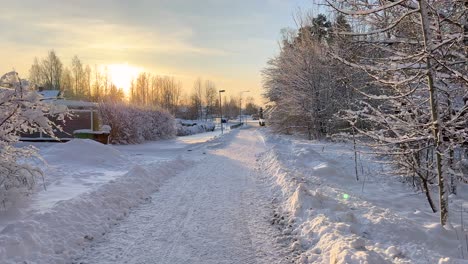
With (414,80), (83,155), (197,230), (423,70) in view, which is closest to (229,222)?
(197,230)

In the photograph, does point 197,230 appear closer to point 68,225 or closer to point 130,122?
point 68,225

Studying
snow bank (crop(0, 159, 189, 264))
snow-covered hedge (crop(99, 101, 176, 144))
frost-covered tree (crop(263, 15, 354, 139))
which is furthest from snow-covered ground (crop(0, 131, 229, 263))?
frost-covered tree (crop(263, 15, 354, 139))

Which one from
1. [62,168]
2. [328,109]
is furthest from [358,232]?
[328,109]

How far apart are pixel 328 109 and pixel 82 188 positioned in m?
20.0

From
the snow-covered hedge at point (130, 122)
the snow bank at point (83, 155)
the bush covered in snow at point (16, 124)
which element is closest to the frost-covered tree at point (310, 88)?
the snow-covered hedge at point (130, 122)

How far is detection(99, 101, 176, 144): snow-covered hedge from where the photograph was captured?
26.6m

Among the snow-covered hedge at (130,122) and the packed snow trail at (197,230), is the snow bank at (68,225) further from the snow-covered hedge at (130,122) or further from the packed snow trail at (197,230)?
the snow-covered hedge at (130,122)

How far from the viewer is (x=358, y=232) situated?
18.3 feet

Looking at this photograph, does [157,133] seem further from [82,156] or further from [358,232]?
[358,232]

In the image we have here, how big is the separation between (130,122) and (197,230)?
22.4 m

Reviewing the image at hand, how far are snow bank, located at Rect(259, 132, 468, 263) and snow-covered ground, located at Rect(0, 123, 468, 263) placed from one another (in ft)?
0.06

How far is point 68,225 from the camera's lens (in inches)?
240

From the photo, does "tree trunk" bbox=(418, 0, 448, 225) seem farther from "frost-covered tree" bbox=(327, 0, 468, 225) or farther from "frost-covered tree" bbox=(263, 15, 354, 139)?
"frost-covered tree" bbox=(263, 15, 354, 139)

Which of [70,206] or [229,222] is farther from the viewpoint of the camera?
[70,206]
